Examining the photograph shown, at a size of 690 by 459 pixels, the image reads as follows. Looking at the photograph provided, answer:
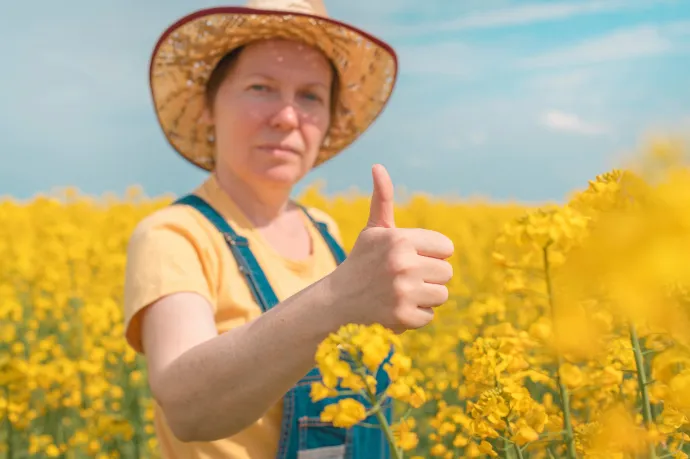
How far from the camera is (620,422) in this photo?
0.74 m

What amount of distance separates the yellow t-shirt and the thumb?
1.42 feet

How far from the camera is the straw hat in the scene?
1.60 meters

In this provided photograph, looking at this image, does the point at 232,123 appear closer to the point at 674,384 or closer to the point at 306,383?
the point at 306,383

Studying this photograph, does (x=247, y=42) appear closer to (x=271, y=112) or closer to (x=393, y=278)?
(x=271, y=112)

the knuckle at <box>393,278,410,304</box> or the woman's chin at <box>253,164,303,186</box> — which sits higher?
the woman's chin at <box>253,164,303,186</box>

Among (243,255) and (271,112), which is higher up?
(271,112)

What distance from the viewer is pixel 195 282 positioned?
4.23 feet

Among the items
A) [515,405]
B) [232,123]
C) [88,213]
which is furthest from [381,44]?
[88,213]

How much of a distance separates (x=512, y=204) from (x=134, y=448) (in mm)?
11636

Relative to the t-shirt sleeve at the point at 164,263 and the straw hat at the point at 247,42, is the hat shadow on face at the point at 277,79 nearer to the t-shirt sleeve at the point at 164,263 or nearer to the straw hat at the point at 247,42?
the straw hat at the point at 247,42

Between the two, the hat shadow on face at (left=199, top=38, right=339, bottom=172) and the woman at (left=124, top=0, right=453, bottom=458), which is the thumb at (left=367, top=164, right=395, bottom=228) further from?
the hat shadow on face at (left=199, top=38, right=339, bottom=172)

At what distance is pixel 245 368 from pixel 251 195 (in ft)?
2.39

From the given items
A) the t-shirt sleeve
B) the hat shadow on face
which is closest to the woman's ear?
the hat shadow on face

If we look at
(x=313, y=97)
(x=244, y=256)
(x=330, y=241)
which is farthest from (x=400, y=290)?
(x=330, y=241)
